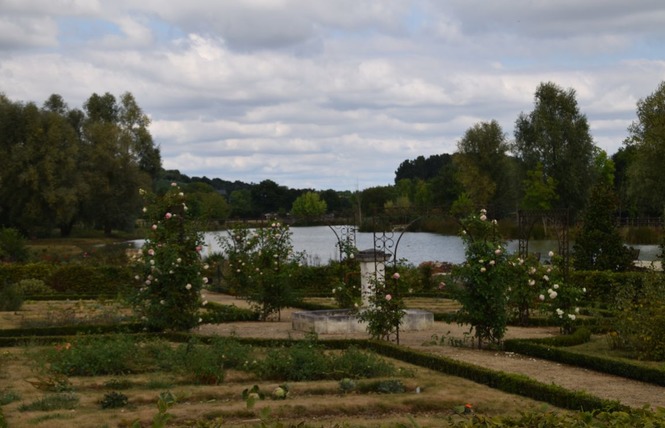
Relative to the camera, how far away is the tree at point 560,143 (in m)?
50.5

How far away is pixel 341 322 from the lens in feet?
49.2

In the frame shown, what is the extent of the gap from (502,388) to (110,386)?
408cm

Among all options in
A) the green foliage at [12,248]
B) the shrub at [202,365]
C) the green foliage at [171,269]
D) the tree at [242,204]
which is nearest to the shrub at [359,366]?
the shrub at [202,365]

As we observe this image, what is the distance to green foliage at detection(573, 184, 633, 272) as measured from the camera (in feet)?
65.6

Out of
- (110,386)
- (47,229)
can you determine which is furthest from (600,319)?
(47,229)

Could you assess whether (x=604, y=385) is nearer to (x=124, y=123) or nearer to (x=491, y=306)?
(x=491, y=306)

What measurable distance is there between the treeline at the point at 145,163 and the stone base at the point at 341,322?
16965 millimetres

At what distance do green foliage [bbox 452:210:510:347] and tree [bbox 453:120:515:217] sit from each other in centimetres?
4389

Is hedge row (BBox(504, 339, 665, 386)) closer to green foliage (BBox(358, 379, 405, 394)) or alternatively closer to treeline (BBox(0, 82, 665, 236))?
green foliage (BBox(358, 379, 405, 394))

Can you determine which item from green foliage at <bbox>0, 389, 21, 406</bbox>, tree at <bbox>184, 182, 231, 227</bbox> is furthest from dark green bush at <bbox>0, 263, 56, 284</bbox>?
green foliage at <bbox>0, 389, 21, 406</bbox>

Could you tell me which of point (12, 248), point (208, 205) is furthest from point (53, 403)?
point (12, 248)

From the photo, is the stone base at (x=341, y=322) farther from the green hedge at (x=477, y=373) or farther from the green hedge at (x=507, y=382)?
the green hedge at (x=507, y=382)

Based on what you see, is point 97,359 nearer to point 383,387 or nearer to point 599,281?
point 383,387

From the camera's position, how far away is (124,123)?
56.4 m
